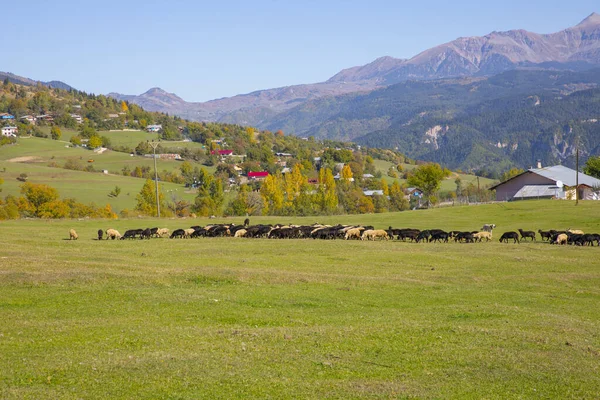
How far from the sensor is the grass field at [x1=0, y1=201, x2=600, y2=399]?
11984 mm

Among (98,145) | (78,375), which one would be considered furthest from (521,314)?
(98,145)


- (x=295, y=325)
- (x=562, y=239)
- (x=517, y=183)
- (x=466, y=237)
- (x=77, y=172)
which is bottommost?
(x=295, y=325)

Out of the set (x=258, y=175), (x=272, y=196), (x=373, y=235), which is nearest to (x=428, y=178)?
(x=272, y=196)

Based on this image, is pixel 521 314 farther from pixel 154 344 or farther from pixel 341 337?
pixel 154 344

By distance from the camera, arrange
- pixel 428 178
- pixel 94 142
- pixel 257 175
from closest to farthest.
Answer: pixel 428 178 → pixel 257 175 → pixel 94 142

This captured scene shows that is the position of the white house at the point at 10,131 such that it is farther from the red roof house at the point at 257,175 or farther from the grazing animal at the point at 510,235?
the grazing animal at the point at 510,235

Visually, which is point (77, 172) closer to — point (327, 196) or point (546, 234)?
point (327, 196)

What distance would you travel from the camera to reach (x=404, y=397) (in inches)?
447

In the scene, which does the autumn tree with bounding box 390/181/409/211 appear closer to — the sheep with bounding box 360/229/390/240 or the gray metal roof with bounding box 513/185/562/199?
the gray metal roof with bounding box 513/185/562/199

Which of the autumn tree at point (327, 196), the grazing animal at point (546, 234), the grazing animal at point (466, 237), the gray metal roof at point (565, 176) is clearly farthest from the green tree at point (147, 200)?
the grazing animal at point (546, 234)

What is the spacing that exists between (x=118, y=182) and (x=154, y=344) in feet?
427

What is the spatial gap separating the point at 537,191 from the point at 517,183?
764 cm

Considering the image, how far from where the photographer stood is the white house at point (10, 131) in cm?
18615

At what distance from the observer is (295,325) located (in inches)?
688
